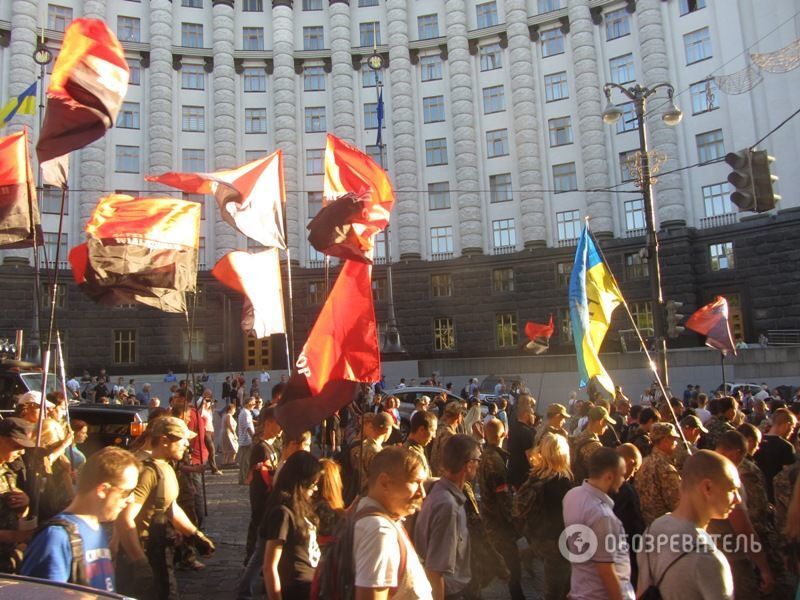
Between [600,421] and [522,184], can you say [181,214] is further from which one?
[522,184]

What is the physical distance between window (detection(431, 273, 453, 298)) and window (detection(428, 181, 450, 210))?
3998 mm

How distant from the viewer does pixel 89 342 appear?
3628 centimetres

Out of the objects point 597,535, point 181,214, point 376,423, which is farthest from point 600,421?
point 181,214

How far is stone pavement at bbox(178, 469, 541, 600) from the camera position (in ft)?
21.1

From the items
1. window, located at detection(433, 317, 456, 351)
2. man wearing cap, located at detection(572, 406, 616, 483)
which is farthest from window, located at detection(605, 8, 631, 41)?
man wearing cap, located at detection(572, 406, 616, 483)

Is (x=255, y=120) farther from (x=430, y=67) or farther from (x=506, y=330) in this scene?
(x=506, y=330)

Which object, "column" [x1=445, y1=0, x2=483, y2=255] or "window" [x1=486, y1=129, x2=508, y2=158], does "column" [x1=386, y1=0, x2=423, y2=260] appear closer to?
"column" [x1=445, y1=0, x2=483, y2=255]

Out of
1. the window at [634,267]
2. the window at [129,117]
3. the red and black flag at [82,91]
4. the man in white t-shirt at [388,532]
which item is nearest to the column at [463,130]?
the window at [634,267]

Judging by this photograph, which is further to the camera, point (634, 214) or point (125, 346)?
point (125, 346)

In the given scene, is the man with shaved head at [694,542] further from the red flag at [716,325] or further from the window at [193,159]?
the window at [193,159]

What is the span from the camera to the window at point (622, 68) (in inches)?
1404

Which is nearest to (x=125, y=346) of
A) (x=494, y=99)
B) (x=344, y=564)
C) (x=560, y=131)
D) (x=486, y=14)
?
(x=494, y=99)

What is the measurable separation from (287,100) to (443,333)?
52.4 feet

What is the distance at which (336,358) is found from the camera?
17.0ft
